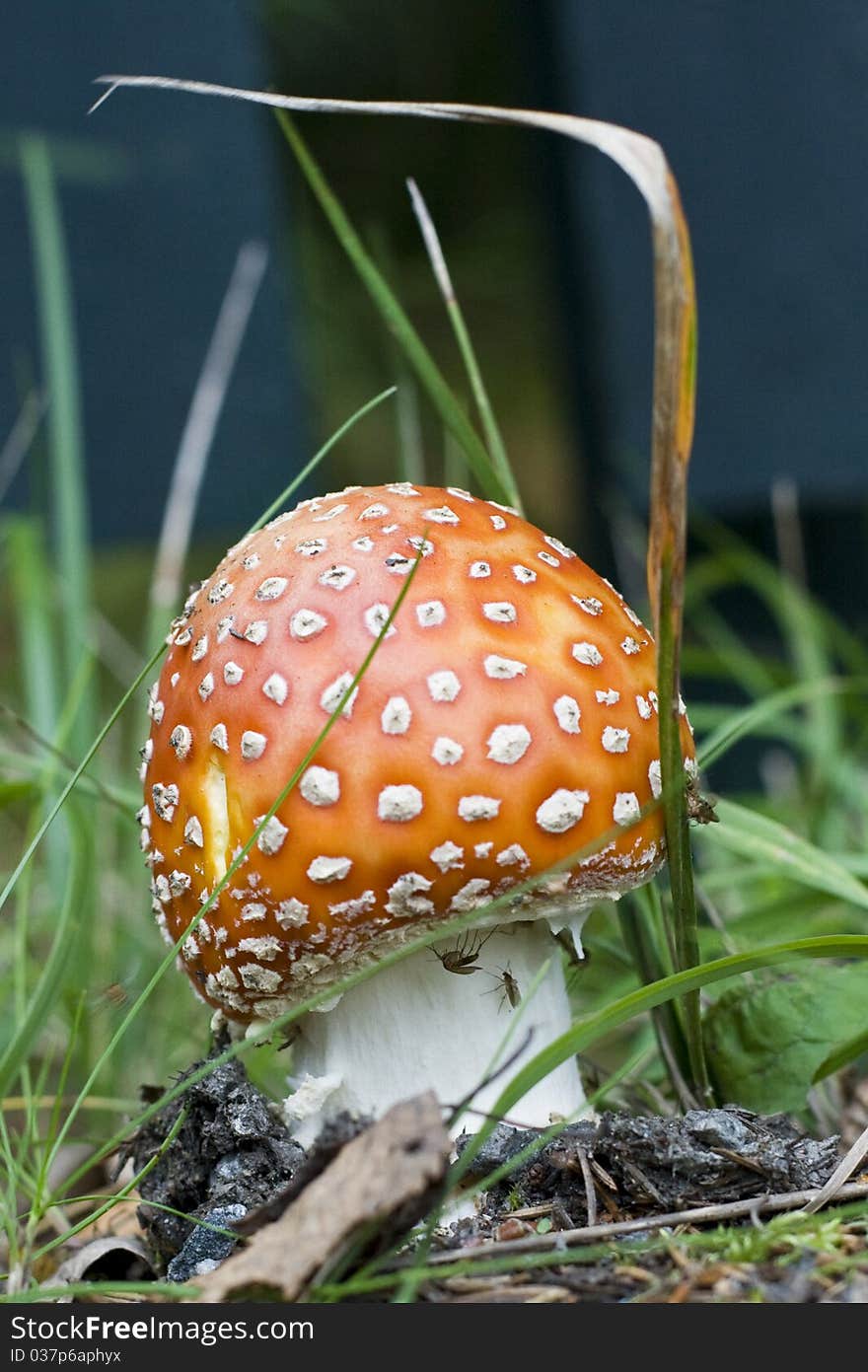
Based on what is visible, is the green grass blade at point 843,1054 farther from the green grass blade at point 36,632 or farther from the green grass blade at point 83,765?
the green grass blade at point 36,632

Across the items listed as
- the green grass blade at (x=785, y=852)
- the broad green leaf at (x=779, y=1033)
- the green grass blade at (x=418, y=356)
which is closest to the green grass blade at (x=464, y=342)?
the green grass blade at (x=418, y=356)

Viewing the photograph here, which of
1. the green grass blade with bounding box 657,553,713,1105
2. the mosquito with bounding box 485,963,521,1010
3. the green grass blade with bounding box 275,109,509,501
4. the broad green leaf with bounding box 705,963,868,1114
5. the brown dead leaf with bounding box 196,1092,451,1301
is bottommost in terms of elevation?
the broad green leaf with bounding box 705,963,868,1114

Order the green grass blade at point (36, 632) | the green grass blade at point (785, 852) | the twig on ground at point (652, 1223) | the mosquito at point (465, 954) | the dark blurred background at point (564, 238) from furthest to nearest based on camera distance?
the dark blurred background at point (564, 238)
the green grass blade at point (36, 632)
the green grass blade at point (785, 852)
the mosquito at point (465, 954)
the twig on ground at point (652, 1223)

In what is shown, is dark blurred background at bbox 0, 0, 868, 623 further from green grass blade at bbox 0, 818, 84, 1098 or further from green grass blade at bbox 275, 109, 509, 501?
green grass blade at bbox 0, 818, 84, 1098

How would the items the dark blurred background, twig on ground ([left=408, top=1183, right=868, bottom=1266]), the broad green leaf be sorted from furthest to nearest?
the dark blurred background, the broad green leaf, twig on ground ([left=408, top=1183, right=868, bottom=1266])

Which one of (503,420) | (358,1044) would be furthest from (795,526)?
(358,1044)

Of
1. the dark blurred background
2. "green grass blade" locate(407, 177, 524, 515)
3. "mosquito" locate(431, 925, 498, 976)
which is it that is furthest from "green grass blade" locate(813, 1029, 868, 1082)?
the dark blurred background

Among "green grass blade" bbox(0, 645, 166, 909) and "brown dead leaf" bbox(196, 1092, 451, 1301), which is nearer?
Result: "brown dead leaf" bbox(196, 1092, 451, 1301)
